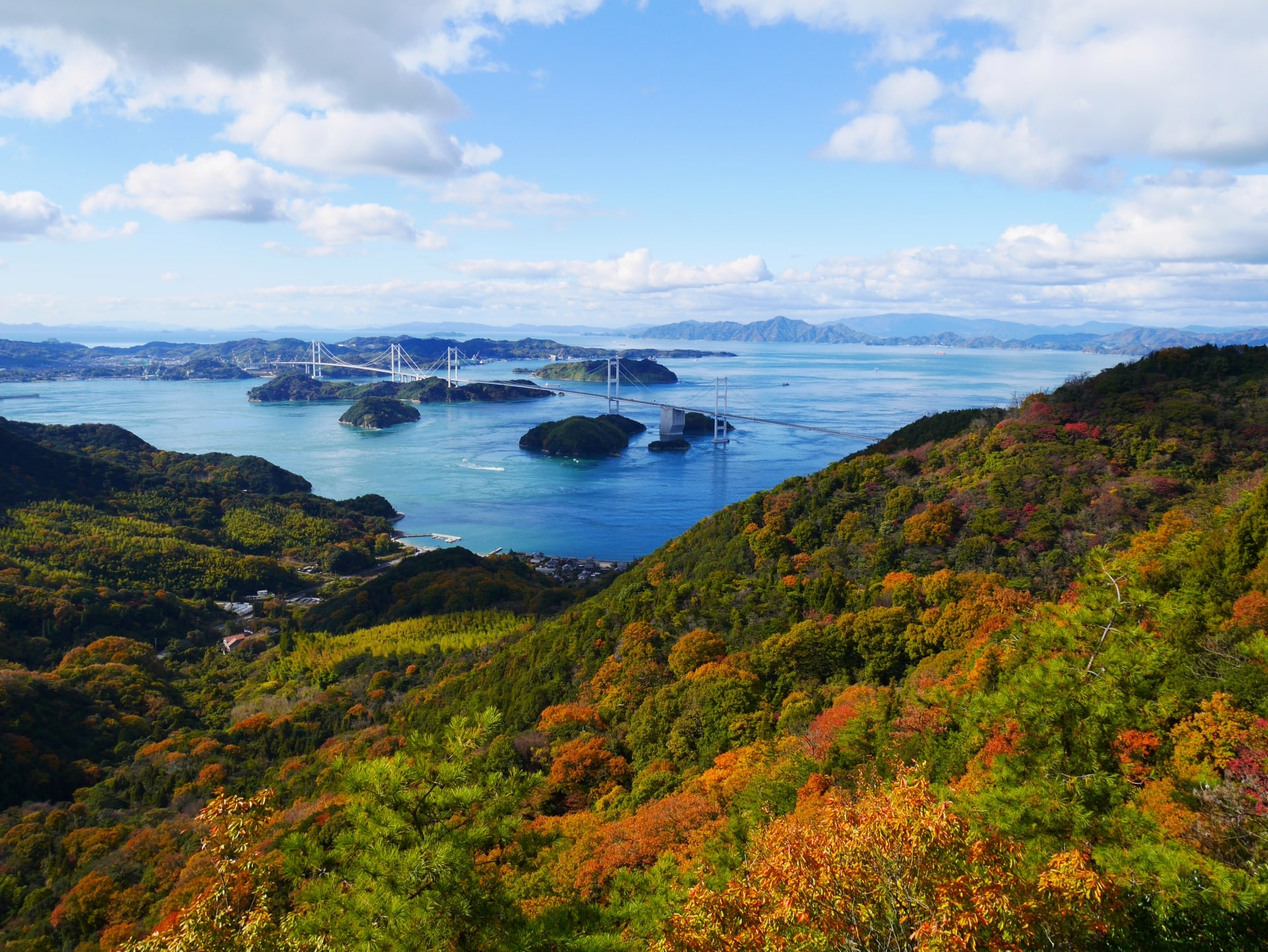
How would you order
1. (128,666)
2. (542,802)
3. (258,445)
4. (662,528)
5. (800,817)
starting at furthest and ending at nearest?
(258,445) < (662,528) < (128,666) < (542,802) < (800,817)

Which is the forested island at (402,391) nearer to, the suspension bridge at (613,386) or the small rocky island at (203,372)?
the suspension bridge at (613,386)

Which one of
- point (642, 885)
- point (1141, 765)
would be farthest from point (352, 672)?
point (1141, 765)

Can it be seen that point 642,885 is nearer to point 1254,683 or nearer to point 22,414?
point 1254,683

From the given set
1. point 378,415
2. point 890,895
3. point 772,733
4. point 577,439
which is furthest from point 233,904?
point 378,415

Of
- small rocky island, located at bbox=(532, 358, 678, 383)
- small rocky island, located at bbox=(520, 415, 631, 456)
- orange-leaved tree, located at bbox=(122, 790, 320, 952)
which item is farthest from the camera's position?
small rocky island, located at bbox=(532, 358, 678, 383)

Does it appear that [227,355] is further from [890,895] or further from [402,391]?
[890,895]

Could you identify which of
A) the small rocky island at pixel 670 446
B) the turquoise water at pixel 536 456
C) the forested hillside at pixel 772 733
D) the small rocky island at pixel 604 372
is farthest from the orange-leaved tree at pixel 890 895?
the small rocky island at pixel 604 372

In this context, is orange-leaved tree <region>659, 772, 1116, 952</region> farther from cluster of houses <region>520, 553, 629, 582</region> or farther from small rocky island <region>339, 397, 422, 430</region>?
small rocky island <region>339, 397, 422, 430</region>

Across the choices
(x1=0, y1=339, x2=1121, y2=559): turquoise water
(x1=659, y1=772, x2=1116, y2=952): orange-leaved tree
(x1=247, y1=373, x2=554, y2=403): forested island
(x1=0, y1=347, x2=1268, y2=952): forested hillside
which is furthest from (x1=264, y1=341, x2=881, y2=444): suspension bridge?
(x1=659, y1=772, x2=1116, y2=952): orange-leaved tree
